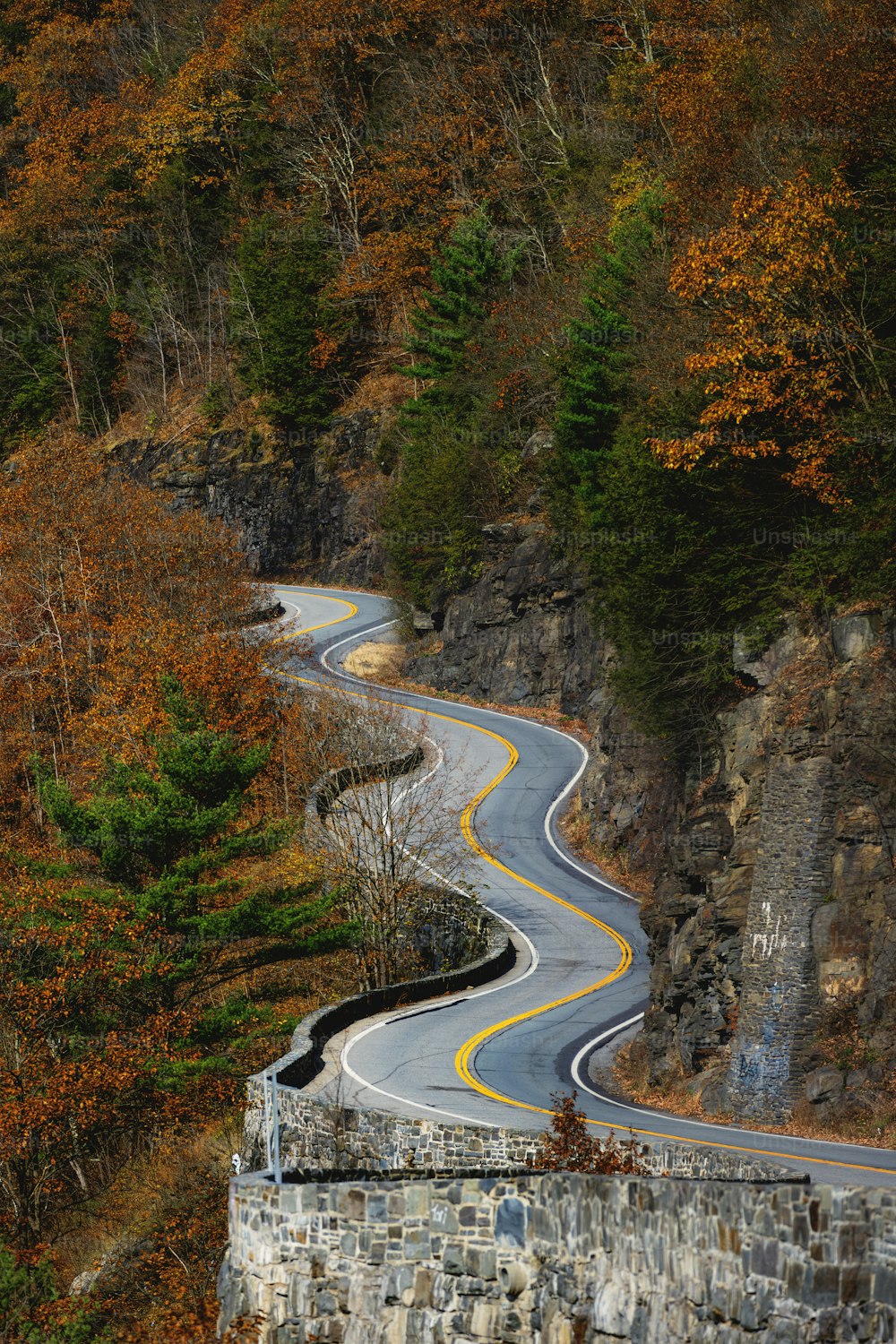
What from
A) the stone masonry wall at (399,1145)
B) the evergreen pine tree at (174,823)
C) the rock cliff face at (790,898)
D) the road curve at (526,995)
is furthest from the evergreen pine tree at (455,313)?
the stone masonry wall at (399,1145)

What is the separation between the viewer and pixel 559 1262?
37.0 feet

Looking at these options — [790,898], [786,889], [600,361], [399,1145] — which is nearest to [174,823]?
[399,1145]

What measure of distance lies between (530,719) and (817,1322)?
1738 inches

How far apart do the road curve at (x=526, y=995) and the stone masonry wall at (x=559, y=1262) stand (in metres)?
6.28

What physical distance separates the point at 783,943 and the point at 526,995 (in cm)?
1030

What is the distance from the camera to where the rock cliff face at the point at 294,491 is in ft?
241

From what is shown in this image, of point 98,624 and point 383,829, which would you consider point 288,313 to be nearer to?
point 98,624

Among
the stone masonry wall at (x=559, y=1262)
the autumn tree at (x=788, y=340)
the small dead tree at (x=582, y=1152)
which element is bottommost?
the small dead tree at (x=582, y=1152)

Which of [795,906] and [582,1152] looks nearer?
[582,1152]

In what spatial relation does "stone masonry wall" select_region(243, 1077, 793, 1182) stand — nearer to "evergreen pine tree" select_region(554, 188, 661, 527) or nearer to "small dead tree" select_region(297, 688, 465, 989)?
"small dead tree" select_region(297, 688, 465, 989)

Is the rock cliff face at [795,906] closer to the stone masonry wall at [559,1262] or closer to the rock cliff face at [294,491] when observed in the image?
the stone masonry wall at [559,1262]

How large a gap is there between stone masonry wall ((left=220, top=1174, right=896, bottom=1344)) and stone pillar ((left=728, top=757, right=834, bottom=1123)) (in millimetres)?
10865

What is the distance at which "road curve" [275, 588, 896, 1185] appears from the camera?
22.3 meters

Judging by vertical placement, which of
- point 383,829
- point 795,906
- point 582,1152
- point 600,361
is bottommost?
point 383,829
